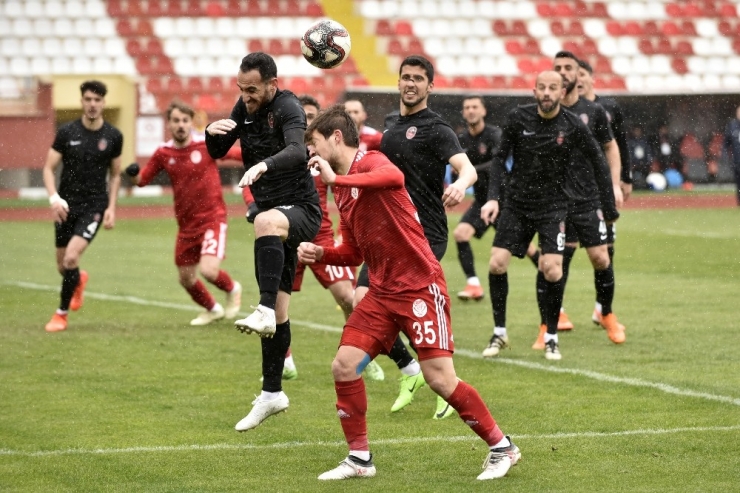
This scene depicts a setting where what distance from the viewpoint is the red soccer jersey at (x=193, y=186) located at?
39.1 feet

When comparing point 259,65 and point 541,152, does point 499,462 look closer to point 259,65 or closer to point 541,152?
point 259,65

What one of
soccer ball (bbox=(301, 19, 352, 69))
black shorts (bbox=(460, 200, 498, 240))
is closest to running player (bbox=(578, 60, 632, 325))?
black shorts (bbox=(460, 200, 498, 240))

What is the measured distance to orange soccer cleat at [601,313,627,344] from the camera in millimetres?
10547

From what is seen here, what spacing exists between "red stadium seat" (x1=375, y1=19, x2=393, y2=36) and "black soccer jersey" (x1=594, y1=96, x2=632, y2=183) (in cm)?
2095

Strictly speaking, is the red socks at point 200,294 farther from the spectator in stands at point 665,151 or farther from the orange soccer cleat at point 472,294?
the spectator in stands at point 665,151

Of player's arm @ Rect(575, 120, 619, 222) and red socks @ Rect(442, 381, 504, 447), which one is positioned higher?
player's arm @ Rect(575, 120, 619, 222)

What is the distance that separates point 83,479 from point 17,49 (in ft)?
84.0

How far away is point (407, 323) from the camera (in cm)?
607

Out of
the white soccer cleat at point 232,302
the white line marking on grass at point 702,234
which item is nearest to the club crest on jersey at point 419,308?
the white soccer cleat at point 232,302

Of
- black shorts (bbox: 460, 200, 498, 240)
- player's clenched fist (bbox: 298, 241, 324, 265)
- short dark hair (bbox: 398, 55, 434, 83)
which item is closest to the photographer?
player's clenched fist (bbox: 298, 241, 324, 265)

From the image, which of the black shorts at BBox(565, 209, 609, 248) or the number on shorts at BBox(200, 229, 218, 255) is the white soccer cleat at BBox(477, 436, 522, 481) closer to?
the black shorts at BBox(565, 209, 609, 248)

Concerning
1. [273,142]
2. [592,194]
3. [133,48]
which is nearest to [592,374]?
[592,194]

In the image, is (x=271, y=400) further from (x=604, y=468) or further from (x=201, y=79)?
(x=201, y=79)

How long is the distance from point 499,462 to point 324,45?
3039mm
